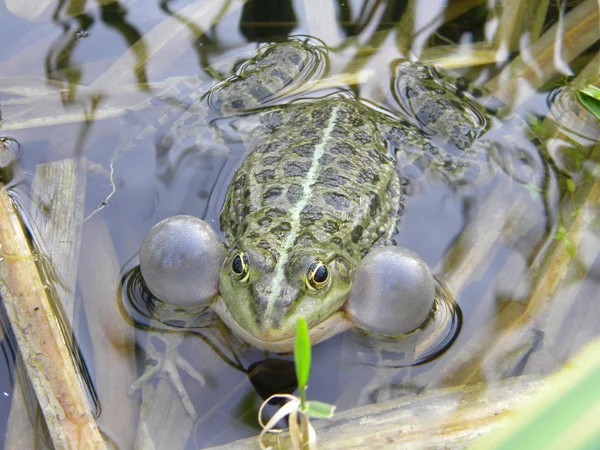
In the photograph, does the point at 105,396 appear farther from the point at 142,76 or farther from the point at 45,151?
the point at 142,76

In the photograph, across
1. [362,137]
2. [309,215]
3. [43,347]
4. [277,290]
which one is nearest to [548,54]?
[362,137]

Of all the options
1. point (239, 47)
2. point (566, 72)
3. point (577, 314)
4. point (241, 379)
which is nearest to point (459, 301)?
point (577, 314)

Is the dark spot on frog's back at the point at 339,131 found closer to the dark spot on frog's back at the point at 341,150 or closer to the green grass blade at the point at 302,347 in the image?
the dark spot on frog's back at the point at 341,150

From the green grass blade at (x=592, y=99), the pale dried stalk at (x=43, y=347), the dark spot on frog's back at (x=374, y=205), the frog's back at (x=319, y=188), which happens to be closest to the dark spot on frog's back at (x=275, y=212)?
the frog's back at (x=319, y=188)

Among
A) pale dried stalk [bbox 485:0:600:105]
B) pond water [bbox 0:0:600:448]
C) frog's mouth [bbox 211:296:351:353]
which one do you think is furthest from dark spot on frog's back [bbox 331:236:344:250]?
pale dried stalk [bbox 485:0:600:105]

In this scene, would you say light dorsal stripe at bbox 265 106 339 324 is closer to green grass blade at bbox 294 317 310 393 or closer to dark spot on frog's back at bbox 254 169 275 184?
dark spot on frog's back at bbox 254 169 275 184

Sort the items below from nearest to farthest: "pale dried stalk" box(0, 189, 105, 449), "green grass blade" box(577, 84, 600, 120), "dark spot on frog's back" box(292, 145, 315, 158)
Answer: "pale dried stalk" box(0, 189, 105, 449)
"dark spot on frog's back" box(292, 145, 315, 158)
"green grass blade" box(577, 84, 600, 120)
